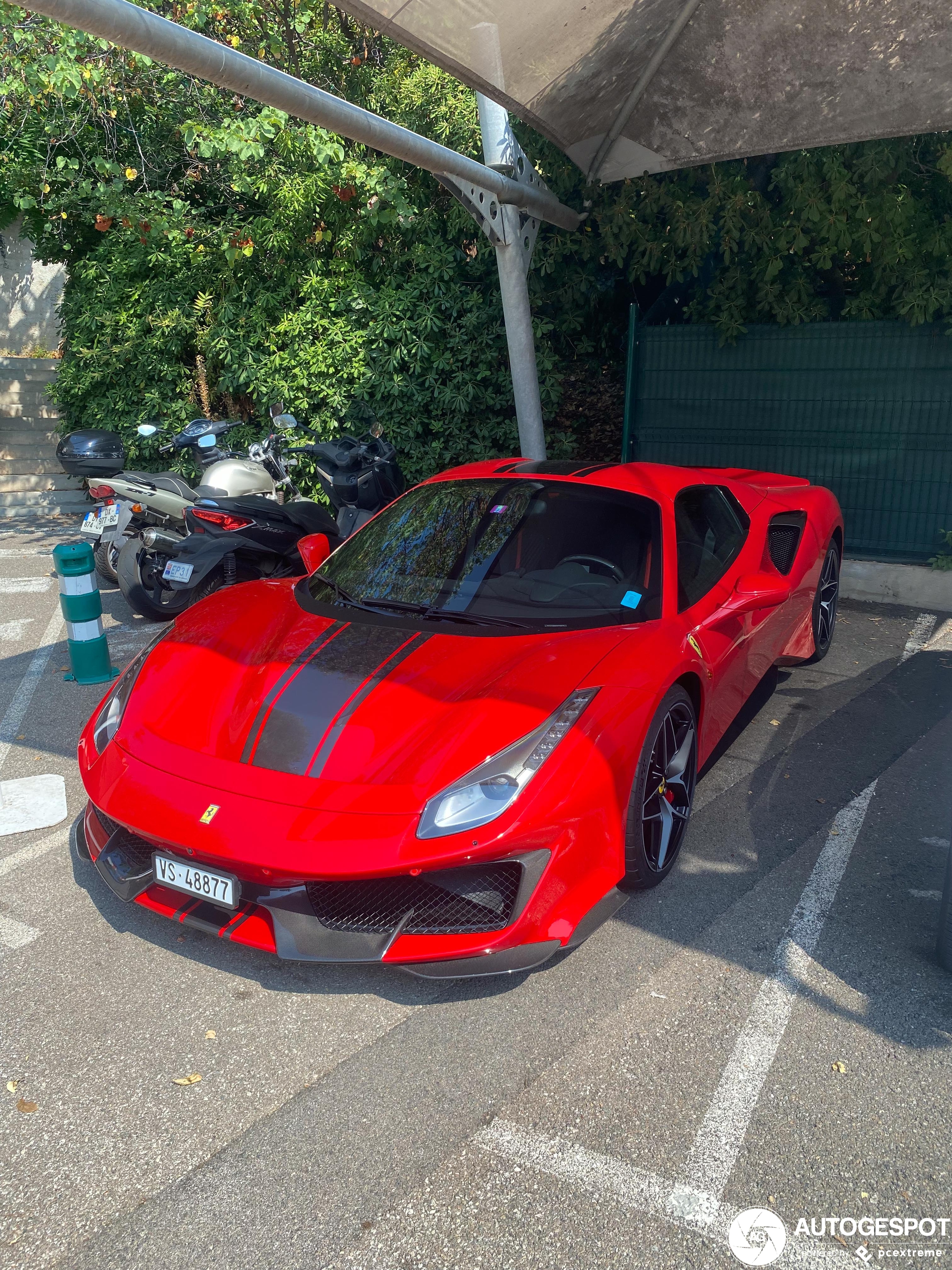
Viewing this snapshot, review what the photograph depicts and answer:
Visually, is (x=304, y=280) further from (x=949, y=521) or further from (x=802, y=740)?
(x=802, y=740)

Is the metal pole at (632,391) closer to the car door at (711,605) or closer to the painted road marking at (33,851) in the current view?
the car door at (711,605)

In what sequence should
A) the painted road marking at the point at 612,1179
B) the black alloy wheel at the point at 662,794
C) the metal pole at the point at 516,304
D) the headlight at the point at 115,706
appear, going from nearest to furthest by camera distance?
the painted road marking at the point at 612,1179, the black alloy wheel at the point at 662,794, the headlight at the point at 115,706, the metal pole at the point at 516,304

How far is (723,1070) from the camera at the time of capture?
2607 mm

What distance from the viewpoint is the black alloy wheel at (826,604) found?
19.1ft

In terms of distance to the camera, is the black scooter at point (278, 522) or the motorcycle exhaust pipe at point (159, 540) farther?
the motorcycle exhaust pipe at point (159, 540)

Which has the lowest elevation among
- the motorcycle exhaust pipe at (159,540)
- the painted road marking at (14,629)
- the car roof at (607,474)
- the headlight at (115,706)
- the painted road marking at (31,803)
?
the painted road marking at (14,629)

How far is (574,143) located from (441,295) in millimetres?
2195

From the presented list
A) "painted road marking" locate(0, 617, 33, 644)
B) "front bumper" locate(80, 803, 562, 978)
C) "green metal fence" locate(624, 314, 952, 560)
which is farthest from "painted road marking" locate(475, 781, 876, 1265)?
"green metal fence" locate(624, 314, 952, 560)

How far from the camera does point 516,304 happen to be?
7.82 metres

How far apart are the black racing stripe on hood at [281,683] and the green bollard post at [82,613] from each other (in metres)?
2.37

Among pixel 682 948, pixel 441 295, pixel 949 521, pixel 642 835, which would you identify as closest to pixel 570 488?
pixel 642 835

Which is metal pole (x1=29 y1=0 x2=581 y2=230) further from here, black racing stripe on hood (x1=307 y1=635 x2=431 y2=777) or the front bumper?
the front bumper

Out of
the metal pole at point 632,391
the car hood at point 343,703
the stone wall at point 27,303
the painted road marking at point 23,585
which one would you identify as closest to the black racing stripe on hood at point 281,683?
the car hood at point 343,703

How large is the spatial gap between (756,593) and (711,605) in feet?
0.67
